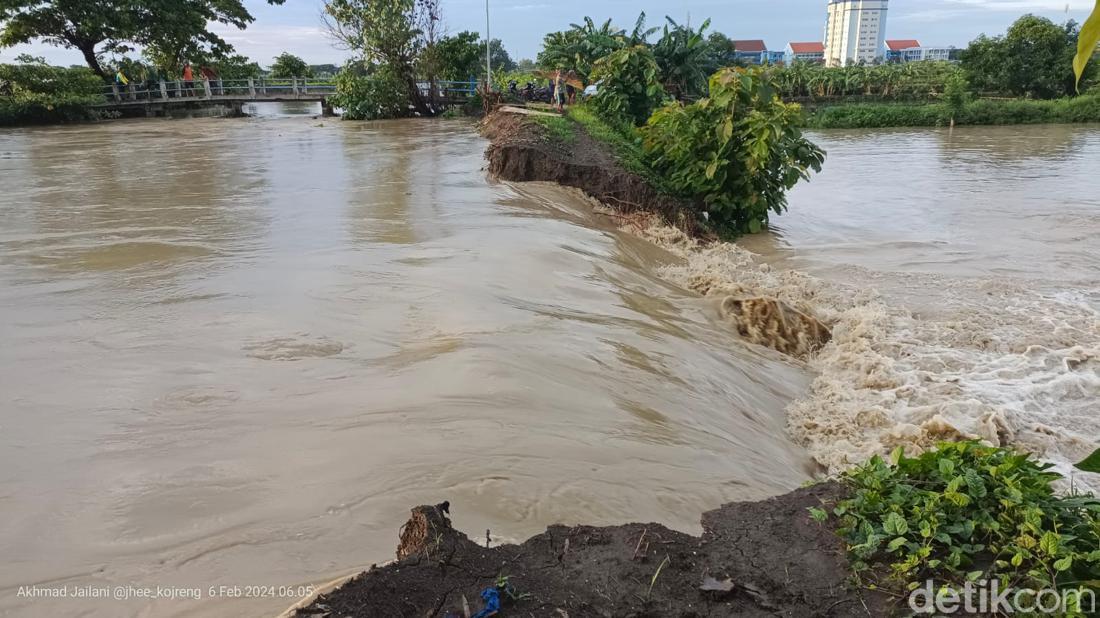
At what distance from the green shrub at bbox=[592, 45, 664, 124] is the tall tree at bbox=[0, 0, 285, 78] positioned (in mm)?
22652

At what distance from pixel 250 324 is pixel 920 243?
9.39m

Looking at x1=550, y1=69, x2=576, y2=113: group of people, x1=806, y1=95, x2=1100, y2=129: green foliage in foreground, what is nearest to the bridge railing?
x1=550, y1=69, x2=576, y2=113: group of people

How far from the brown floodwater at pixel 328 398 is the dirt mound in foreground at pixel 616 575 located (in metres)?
0.39

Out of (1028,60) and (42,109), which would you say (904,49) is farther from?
(42,109)

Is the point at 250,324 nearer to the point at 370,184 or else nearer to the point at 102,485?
the point at 102,485

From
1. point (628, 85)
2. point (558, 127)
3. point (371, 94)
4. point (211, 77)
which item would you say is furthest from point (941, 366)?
point (211, 77)

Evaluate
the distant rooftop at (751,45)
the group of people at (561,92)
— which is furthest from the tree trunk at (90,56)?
the distant rooftop at (751,45)

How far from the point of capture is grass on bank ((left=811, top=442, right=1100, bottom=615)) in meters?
1.96

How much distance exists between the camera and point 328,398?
3602 mm

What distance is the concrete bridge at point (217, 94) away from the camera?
2841 cm

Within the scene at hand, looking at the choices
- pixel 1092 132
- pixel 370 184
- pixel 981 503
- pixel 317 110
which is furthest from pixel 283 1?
pixel 981 503

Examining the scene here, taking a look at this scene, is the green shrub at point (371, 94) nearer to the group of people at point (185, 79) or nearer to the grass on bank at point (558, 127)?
the group of people at point (185, 79)

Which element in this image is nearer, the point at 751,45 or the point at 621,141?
the point at 621,141

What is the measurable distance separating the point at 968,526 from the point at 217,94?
112 feet
